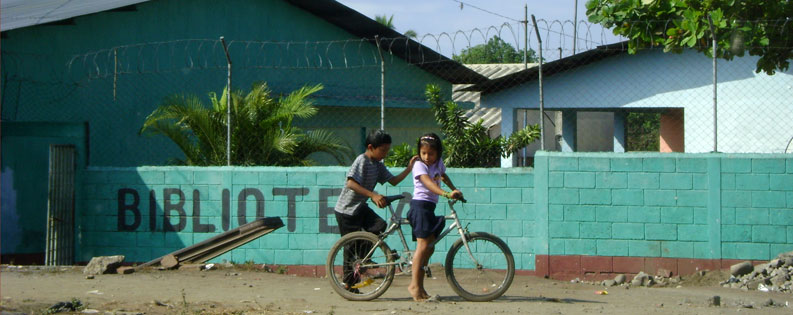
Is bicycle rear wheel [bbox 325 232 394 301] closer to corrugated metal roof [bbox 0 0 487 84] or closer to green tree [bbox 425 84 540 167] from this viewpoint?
green tree [bbox 425 84 540 167]

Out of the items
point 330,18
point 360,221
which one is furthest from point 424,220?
point 330,18

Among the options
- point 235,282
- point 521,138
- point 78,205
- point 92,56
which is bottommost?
point 235,282

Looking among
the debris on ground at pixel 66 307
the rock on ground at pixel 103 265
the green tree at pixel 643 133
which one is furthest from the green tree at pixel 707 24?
the green tree at pixel 643 133

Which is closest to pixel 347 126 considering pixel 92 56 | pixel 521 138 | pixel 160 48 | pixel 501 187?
pixel 160 48

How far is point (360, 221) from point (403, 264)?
1.85ft

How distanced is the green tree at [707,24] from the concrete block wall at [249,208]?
1.79 m

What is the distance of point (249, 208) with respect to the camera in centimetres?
997

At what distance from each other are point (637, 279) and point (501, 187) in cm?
159

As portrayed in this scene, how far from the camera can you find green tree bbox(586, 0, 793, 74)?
8875mm

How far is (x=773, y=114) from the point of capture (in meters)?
14.9

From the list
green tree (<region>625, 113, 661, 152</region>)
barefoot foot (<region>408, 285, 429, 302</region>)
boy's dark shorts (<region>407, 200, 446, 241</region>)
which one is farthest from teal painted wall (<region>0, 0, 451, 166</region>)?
green tree (<region>625, 113, 661, 152</region>)

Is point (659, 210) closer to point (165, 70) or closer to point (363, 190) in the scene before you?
point (363, 190)

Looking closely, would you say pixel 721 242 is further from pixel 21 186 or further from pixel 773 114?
pixel 21 186

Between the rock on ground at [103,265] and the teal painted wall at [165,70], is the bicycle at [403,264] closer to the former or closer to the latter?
the rock on ground at [103,265]
